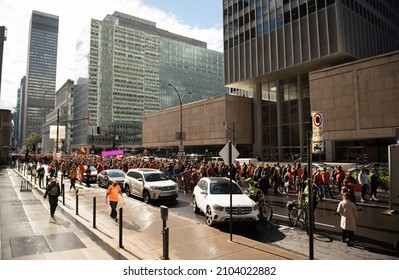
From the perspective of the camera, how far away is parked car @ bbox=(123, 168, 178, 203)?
46.6 ft

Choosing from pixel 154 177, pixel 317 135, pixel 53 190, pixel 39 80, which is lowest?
pixel 53 190

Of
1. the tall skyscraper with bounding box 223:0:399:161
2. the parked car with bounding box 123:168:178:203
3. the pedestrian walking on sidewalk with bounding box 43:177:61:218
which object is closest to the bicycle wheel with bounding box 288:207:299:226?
the parked car with bounding box 123:168:178:203

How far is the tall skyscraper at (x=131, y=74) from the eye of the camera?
359ft

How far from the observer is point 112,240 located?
8227 millimetres

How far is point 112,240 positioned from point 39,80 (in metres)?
160

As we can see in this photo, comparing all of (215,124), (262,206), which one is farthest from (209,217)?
(215,124)

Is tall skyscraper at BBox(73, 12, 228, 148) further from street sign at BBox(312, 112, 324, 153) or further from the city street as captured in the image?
street sign at BBox(312, 112, 324, 153)

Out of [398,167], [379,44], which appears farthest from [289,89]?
[398,167]

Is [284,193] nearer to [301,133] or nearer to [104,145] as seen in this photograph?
[301,133]

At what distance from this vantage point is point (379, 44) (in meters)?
48.5

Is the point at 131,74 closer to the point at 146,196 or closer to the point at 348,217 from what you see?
the point at 146,196

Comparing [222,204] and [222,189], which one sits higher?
[222,189]

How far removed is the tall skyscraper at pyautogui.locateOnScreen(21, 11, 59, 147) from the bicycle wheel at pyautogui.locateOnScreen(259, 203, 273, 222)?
416ft

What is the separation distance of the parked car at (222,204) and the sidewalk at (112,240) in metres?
0.58
